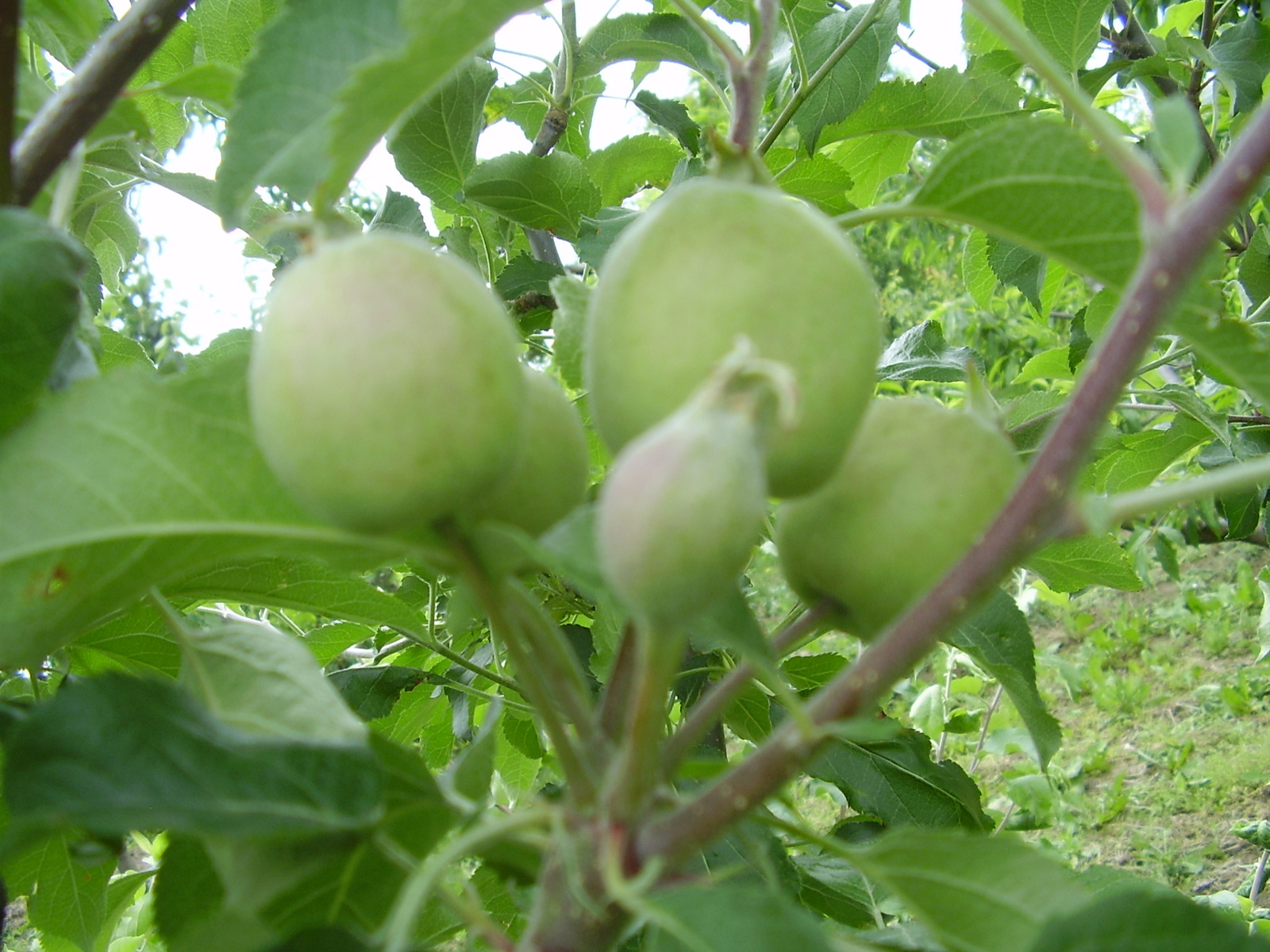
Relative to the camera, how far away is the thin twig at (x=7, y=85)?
A: 26.1 inches

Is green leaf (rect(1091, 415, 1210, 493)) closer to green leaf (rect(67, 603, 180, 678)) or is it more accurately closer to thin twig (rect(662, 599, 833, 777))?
thin twig (rect(662, 599, 833, 777))

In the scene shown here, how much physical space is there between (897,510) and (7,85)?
627 millimetres

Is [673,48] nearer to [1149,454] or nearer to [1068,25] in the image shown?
[1068,25]

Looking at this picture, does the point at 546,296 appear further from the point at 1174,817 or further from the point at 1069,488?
the point at 1174,817

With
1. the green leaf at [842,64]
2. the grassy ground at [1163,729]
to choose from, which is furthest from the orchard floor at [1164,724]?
the green leaf at [842,64]

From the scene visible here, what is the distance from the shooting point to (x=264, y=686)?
73 cm

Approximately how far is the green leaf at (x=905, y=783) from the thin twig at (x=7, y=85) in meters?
1.05

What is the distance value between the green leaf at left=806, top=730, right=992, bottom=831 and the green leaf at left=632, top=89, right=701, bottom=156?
905 mm

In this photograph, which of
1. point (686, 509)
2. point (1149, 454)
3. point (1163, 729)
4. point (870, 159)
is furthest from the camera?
point (1163, 729)

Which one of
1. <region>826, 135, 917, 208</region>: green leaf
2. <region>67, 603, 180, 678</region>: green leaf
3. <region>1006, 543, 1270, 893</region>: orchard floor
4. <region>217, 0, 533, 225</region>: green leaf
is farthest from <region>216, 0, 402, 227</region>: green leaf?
<region>1006, 543, 1270, 893</region>: orchard floor

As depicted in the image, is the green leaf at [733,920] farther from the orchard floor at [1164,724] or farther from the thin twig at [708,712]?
the orchard floor at [1164,724]

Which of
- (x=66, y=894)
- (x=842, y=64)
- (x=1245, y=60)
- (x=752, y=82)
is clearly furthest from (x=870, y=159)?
(x=66, y=894)

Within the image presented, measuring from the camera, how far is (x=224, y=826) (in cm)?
55

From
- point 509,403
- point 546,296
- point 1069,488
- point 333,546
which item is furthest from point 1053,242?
point 546,296
